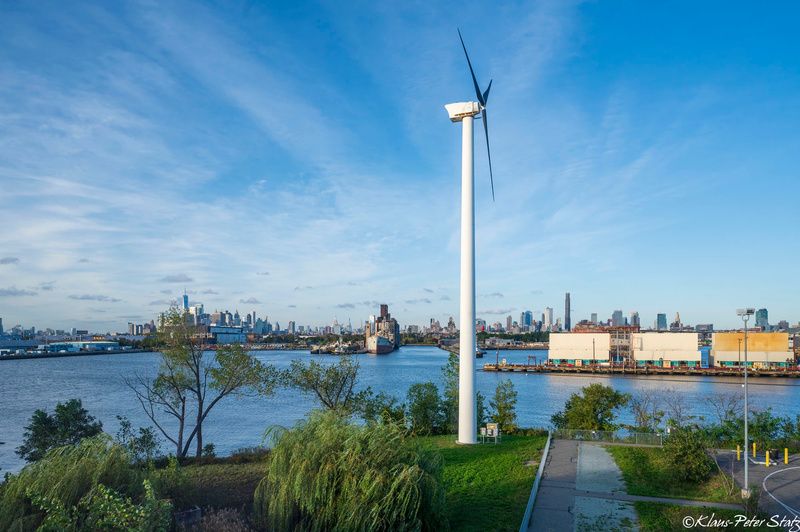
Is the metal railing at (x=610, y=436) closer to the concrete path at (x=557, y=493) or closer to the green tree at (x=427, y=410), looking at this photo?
the concrete path at (x=557, y=493)

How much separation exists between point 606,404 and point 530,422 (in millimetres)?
14397

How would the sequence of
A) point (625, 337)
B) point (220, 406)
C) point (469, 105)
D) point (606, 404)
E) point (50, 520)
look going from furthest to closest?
1. point (625, 337)
2. point (220, 406)
3. point (606, 404)
4. point (469, 105)
5. point (50, 520)

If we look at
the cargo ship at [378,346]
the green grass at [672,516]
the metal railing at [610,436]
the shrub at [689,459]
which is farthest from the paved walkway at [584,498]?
the cargo ship at [378,346]

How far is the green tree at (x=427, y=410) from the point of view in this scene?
28688 millimetres

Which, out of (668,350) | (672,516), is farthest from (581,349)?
(672,516)

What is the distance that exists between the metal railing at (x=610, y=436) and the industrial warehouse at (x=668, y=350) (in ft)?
274

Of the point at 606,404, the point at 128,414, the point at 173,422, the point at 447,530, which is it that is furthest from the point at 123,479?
the point at 128,414

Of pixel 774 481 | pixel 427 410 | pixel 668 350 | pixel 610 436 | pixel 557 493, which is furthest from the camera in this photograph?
pixel 668 350

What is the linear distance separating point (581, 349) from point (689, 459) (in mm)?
91622

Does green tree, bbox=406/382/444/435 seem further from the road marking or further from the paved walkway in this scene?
the road marking

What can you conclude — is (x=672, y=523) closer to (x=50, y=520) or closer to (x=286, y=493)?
(x=286, y=493)

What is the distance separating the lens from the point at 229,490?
15.4 m

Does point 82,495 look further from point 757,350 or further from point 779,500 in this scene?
point 757,350

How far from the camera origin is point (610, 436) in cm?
2431
